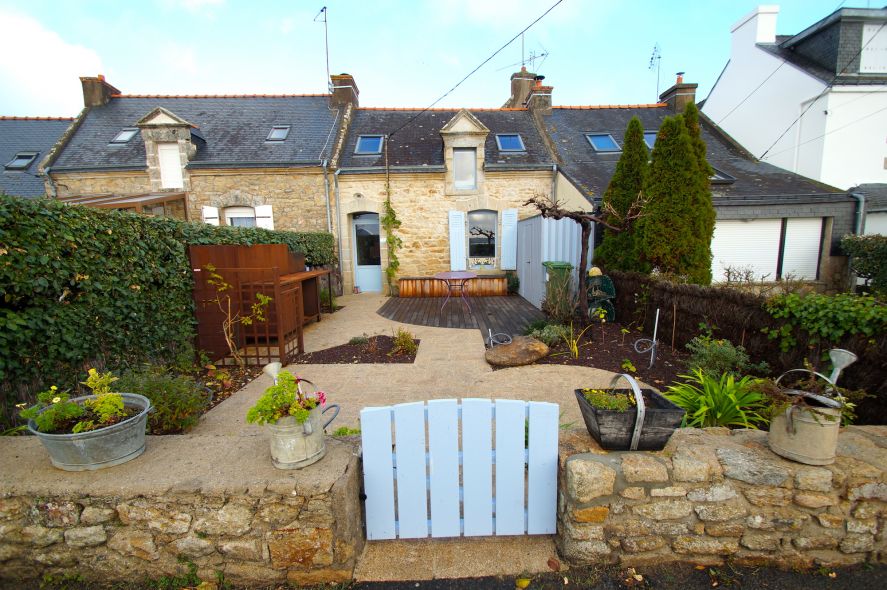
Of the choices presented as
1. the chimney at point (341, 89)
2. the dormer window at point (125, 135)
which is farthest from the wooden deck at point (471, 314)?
the dormer window at point (125, 135)

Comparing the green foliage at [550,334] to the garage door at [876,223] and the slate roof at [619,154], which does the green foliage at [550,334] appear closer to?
the slate roof at [619,154]

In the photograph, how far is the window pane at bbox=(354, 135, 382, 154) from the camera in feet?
36.0

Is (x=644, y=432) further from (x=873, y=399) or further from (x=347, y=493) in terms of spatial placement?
(x=873, y=399)

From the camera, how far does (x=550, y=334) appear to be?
5.14 meters

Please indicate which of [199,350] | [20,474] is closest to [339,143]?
[199,350]

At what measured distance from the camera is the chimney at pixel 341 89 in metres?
Answer: 11.7

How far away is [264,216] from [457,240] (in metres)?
5.35

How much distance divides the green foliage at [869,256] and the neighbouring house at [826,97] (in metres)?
2.28

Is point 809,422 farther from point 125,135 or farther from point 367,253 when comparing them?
point 125,135

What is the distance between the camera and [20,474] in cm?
182

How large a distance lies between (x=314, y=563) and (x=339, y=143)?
1093 centimetres

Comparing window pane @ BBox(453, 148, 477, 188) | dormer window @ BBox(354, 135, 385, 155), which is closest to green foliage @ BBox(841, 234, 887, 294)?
window pane @ BBox(453, 148, 477, 188)

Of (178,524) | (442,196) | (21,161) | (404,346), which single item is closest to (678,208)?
(404,346)

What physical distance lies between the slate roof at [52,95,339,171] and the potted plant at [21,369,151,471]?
9516 millimetres
